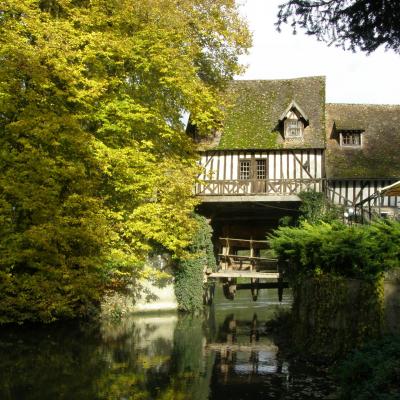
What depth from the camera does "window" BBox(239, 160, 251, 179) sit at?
2498 centimetres

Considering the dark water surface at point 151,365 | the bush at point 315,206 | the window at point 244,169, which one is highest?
the window at point 244,169

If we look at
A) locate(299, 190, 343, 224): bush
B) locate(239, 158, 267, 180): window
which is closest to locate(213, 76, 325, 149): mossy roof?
locate(239, 158, 267, 180): window

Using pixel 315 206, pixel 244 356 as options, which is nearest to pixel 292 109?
pixel 315 206

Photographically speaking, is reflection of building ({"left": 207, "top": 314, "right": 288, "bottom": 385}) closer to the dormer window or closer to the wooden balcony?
the wooden balcony

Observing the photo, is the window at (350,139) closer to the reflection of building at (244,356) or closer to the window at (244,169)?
the window at (244,169)

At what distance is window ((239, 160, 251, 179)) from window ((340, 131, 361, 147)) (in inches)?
204

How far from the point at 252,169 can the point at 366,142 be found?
6.20 m

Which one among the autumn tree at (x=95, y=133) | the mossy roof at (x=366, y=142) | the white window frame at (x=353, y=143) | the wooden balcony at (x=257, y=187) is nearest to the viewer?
the autumn tree at (x=95, y=133)

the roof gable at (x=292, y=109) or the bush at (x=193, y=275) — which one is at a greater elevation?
the roof gable at (x=292, y=109)

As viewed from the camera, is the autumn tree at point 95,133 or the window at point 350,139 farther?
the window at point 350,139

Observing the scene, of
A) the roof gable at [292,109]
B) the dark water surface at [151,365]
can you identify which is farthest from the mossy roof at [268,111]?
the dark water surface at [151,365]

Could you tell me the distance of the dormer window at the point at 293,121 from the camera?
24734 mm

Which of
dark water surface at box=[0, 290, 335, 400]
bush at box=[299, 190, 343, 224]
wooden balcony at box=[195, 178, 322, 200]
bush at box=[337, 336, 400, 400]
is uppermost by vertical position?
wooden balcony at box=[195, 178, 322, 200]

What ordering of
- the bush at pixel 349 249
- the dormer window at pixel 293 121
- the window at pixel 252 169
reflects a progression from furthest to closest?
the window at pixel 252 169, the dormer window at pixel 293 121, the bush at pixel 349 249
